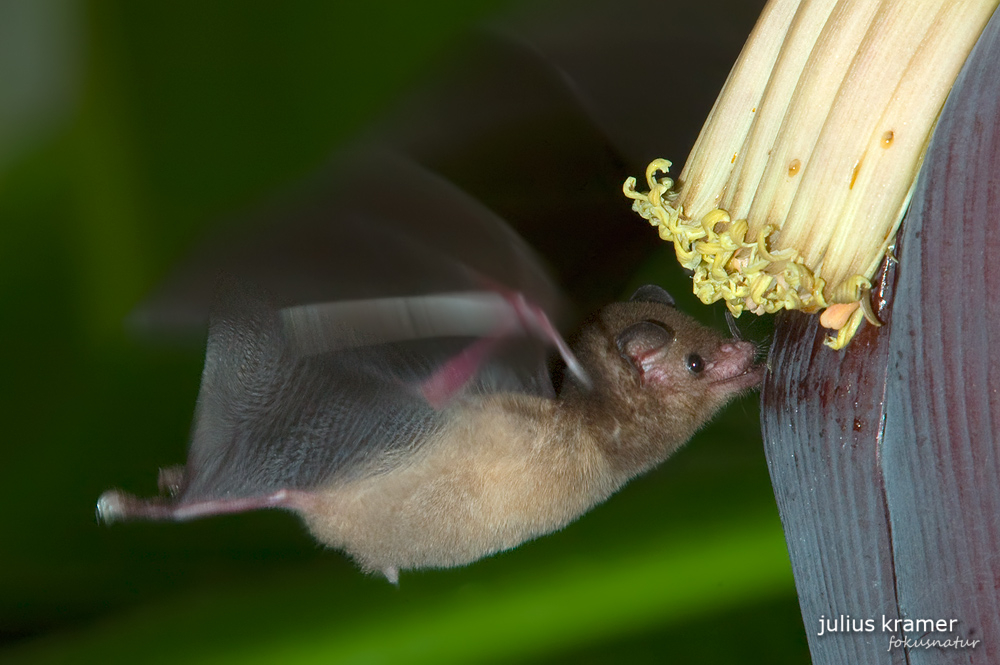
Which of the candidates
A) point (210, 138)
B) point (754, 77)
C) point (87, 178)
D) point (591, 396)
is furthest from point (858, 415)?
point (87, 178)

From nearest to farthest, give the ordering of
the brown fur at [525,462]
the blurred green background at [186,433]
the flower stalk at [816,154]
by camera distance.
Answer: the flower stalk at [816,154] → the brown fur at [525,462] → the blurred green background at [186,433]

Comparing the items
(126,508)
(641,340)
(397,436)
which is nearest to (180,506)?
(126,508)

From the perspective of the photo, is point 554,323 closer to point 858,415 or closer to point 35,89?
point 858,415

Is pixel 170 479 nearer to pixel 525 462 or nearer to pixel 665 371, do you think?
pixel 525 462

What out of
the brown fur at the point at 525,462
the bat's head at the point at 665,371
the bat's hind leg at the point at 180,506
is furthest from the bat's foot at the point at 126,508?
the bat's head at the point at 665,371

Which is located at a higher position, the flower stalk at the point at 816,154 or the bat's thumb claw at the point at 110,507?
the flower stalk at the point at 816,154

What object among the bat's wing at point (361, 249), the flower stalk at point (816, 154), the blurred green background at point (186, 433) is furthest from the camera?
the blurred green background at point (186, 433)

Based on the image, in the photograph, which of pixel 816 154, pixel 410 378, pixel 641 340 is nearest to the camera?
pixel 816 154

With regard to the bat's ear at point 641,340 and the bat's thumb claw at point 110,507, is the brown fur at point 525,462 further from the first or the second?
the bat's thumb claw at point 110,507
